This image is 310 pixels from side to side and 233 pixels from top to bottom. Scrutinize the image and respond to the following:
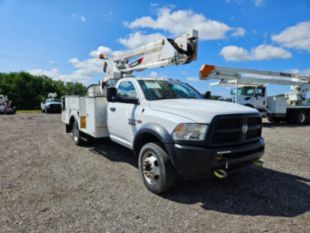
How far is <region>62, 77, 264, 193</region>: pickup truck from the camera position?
3455 mm

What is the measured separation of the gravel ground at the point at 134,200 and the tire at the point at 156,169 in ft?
0.56

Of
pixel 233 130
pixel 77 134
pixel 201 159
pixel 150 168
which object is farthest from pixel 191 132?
pixel 77 134

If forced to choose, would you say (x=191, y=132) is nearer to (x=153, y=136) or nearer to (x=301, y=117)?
(x=153, y=136)

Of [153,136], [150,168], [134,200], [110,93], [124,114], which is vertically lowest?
[134,200]

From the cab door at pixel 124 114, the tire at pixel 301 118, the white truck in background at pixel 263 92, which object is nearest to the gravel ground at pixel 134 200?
the cab door at pixel 124 114

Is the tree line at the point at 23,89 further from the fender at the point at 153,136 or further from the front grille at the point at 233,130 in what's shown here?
the front grille at the point at 233,130

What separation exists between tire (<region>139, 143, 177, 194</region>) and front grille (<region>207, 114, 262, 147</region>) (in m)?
0.77

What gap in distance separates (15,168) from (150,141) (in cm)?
327

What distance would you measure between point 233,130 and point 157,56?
3.17m

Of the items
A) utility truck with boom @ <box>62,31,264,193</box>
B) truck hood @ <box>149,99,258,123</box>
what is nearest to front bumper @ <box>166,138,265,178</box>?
utility truck with boom @ <box>62,31,264,193</box>

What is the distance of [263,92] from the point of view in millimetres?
15570

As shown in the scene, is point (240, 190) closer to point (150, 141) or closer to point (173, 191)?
point (173, 191)

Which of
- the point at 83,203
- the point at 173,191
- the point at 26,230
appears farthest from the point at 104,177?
the point at 26,230

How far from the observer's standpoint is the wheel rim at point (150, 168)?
13.0 ft
